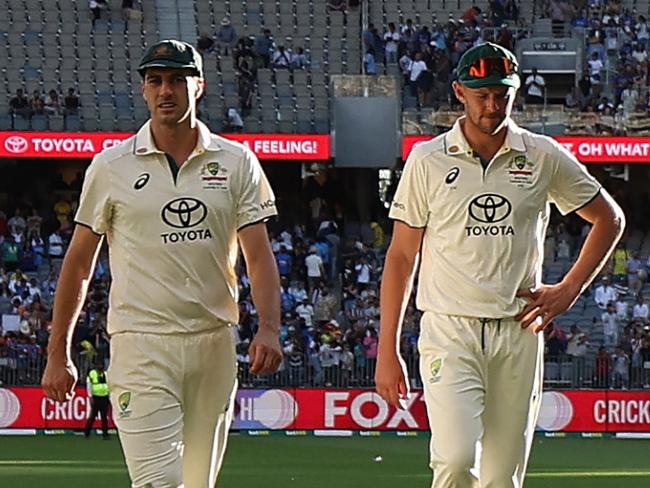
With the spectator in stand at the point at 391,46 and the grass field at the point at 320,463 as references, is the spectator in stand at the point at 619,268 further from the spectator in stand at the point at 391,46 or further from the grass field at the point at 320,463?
the grass field at the point at 320,463

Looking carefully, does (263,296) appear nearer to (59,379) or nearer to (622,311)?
(59,379)

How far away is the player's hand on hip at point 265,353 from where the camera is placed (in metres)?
7.36

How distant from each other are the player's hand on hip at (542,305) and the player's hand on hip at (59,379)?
2.12 m

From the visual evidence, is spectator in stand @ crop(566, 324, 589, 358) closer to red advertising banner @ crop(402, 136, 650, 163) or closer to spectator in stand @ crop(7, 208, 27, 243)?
red advertising banner @ crop(402, 136, 650, 163)

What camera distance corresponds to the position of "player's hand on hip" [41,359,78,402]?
24.6 feet

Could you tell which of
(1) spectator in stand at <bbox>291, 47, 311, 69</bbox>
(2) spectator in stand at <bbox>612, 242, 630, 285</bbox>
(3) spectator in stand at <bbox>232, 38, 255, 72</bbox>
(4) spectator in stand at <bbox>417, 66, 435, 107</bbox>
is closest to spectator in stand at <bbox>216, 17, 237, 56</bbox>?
(3) spectator in stand at <bbox>232, 38, 255, 72</bbox>

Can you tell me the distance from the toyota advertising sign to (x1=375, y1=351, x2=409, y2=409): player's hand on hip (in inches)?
738

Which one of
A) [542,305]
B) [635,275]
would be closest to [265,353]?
[542,305]

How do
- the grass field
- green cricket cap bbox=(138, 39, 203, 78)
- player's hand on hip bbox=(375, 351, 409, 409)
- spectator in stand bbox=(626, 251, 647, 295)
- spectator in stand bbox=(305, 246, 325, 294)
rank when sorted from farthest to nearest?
spectator in stand bbox=(305, 246, 325, 294)
spectator in stand bbox=(626, 251, 647, 295)
the grass field
player's hand on hip bbox=(375, 351, 409, 409)
green cricket cap bbox=(138, 39, 203, 78)

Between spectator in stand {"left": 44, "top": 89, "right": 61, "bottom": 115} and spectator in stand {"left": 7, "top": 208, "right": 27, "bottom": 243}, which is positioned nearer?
spectator in stand {"left": 7, "top": 208, "right": 27, "bottom": 243}

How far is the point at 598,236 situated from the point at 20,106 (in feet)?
88.9

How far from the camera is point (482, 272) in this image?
7816 millimetres

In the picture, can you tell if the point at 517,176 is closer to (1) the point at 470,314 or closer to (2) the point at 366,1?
(1) the point at 470,314

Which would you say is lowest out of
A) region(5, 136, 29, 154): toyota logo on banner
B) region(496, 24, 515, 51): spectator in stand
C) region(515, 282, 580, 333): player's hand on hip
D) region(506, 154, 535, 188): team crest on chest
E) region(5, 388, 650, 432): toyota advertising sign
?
region(5, 388, 650, 432): toyota advertising sign
